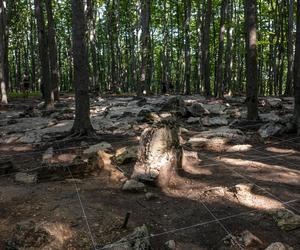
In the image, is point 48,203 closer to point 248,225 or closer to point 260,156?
point 248,225

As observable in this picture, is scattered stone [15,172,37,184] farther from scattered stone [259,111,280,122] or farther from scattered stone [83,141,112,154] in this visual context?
scattered stone [259,111,280,122]

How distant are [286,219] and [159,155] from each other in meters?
2.36

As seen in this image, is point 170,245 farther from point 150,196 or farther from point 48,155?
point 48,155

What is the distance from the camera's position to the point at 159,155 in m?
6.16

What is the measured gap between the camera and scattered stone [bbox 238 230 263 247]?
13.2 feet

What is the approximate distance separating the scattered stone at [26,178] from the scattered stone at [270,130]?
20.2 feet

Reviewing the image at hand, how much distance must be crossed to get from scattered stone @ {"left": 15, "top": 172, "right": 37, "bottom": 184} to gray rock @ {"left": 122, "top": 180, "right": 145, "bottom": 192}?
1.65 metres

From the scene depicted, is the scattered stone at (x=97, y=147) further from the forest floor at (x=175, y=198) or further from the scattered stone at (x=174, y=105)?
the scattered stone at (x=174, y=105)

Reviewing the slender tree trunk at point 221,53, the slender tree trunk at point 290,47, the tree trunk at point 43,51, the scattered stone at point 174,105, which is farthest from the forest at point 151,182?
the slender tree trunk at point 290,47

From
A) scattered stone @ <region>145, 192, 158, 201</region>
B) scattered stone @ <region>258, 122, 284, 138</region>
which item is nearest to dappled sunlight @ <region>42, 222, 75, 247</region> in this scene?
scattered stone @ <region>145, 192, 158, 201</region>

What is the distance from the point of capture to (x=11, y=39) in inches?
1390

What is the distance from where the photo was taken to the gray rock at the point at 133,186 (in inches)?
221

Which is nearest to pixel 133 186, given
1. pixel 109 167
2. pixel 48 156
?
pixel 109 167

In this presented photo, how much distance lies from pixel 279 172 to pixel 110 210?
342 cm
